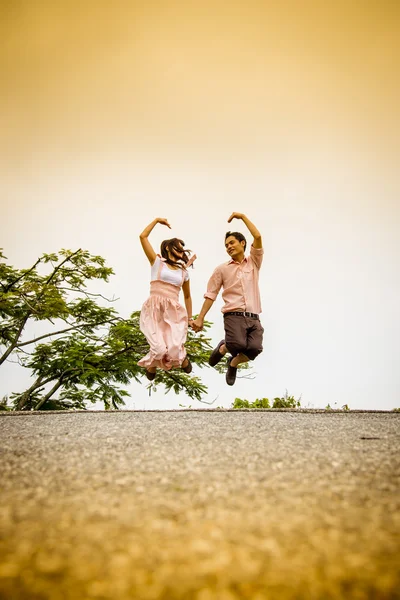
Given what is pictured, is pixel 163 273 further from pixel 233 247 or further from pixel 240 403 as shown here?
pixel 240 403

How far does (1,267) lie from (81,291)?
2522mm

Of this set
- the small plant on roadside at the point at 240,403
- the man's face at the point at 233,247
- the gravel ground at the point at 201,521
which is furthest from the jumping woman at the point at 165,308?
the small plant on roadside at the point at 240,403

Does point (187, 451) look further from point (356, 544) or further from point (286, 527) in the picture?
point (356, 544)

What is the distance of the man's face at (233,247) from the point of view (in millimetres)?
5441

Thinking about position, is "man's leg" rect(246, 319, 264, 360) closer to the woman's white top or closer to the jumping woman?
the jumping woman

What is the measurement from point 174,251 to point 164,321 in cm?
106

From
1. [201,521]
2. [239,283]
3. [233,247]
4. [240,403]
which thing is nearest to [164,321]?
[239,283]

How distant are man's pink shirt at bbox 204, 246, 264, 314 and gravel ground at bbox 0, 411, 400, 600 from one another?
310 centimetres

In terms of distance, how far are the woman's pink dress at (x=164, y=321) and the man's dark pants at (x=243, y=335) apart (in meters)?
0.70

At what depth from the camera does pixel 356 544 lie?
109cm

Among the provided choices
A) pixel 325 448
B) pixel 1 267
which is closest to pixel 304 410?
pixel 325 448

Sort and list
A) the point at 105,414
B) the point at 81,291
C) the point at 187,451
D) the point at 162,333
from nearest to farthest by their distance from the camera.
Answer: the point at 187,451 → the point at 105,414 → the point at 162,333 → the point at 81,291

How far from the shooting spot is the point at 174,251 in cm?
535

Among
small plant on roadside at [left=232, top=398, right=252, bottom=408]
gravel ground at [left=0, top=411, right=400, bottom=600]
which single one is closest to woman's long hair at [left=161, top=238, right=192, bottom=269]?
gravel ground at [left=0, top=411, right=400, bottom=600]
